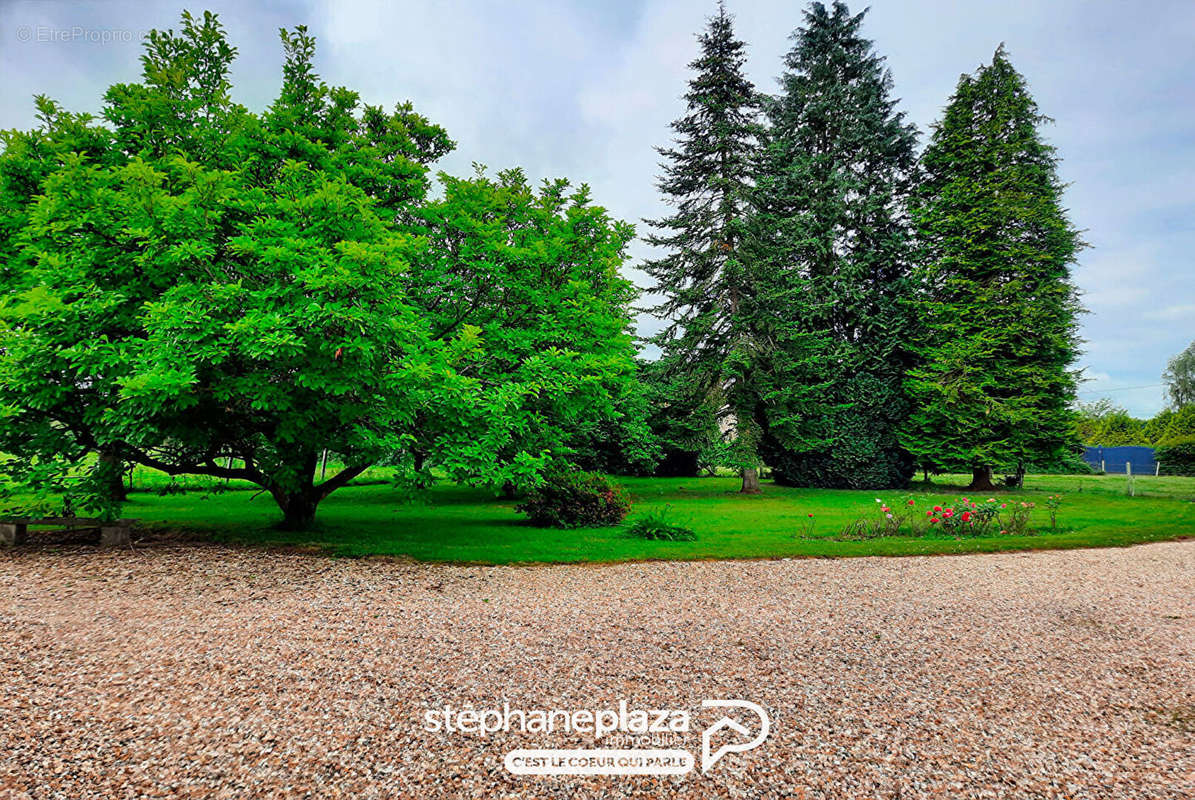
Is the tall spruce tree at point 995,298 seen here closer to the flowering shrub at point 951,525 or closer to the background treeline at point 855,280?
the background treeline at point 855,280

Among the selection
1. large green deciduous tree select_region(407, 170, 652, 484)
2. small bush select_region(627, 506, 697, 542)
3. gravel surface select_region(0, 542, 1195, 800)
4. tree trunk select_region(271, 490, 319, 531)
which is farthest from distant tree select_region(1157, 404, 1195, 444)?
tree trunk select_region(271, 490, 319, 531)

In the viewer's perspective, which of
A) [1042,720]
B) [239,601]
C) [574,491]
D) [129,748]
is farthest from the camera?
[574,491]

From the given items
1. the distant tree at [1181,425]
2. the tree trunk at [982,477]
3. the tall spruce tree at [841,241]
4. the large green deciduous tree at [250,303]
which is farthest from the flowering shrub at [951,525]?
the distant tree at [1181,425]

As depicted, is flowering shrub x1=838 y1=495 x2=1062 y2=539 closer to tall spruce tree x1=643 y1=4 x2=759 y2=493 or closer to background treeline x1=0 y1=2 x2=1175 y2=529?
background treeline x1=0 y1=2 x2=1175 y2=529

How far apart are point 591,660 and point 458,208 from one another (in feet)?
29.7

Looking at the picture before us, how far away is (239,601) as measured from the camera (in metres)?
6.38

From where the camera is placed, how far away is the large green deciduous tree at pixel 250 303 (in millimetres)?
7148

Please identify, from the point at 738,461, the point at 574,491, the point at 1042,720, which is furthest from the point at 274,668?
the point at 738,461

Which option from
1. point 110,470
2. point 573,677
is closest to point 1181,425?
point 573,677

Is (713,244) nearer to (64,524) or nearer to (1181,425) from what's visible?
(64,524)

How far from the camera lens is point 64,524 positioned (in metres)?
9.52

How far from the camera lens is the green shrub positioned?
2925 cm

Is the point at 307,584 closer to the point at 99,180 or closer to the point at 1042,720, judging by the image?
the point at 99,180

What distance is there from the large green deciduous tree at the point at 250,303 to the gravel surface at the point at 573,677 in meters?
2.15
